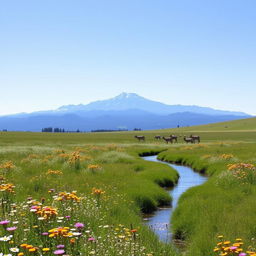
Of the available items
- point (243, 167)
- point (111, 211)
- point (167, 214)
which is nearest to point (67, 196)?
point (111, 211)

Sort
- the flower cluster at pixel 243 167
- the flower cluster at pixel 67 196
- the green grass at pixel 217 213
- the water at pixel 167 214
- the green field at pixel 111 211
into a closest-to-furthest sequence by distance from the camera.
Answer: the green field at pixel 111 211, the flower cluster at pixel 67 196, the green grass at pixel 217 213, the water at pixel 167 214, the flower cluster at pixel 243 167

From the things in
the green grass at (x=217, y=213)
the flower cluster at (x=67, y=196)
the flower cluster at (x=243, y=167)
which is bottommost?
the green grass at (x=217, y=213)

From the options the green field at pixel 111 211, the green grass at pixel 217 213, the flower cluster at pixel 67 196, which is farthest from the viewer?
the green grass at pixel 217 213

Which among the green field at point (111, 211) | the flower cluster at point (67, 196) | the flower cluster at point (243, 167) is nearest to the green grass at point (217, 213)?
the green field at point (111, 211)

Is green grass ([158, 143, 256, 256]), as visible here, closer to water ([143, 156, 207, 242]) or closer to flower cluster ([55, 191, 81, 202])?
water ([143, 156, 207, 242])

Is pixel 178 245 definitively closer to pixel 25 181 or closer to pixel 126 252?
pixel 126 252

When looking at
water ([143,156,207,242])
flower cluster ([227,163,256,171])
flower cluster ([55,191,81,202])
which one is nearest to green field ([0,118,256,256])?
flower cluster ([55,191,81,202])

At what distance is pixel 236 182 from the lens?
58.3ft

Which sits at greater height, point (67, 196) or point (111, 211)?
point (67, 196)

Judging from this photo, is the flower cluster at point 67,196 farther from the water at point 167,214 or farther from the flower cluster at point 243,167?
the flower cluster at point 243,167

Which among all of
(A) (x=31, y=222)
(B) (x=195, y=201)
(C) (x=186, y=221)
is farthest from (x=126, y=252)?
(B) (x=195, y=201)

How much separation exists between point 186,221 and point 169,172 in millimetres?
13668

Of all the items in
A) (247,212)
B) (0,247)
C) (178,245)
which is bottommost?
(178,245)

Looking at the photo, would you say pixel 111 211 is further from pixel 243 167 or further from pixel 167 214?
pixel 243 167
